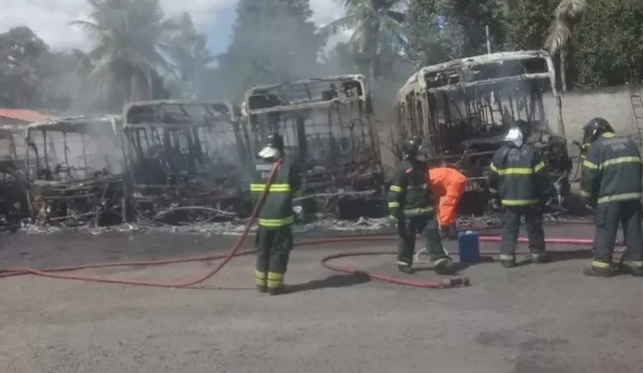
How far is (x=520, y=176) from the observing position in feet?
31.3

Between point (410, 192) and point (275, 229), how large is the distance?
5.27 ft

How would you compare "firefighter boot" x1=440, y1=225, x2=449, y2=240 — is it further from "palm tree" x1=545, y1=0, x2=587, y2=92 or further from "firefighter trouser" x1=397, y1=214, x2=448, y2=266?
"palm tree" x1=545, y1=0, x2=587, y2=92

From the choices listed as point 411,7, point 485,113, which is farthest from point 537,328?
point 411,7

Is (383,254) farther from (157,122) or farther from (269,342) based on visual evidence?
(157,122)

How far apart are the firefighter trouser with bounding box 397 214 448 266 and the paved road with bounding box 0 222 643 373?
0.50 metres

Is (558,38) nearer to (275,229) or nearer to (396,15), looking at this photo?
(396,15)

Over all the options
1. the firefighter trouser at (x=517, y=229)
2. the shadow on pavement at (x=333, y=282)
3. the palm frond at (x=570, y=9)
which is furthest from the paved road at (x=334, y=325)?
the palm frond at (x=570, y=9)

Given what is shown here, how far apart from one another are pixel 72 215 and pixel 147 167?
1817 millimetres

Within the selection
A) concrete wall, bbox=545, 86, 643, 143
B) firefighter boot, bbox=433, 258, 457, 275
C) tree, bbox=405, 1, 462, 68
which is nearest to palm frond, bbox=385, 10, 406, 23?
tree, bbox=405, 1, 462, 68

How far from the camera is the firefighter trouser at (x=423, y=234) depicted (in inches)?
372

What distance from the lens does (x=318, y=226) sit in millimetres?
15383

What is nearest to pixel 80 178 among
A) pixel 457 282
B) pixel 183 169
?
pixel 183 169

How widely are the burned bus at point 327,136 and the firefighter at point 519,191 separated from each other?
17.4 ft

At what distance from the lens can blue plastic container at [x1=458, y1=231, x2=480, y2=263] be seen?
1016 centimetres
